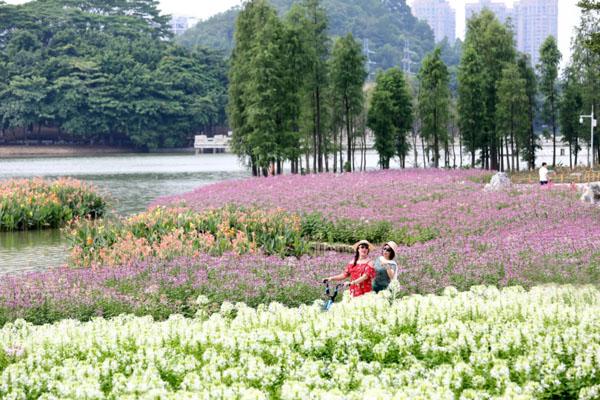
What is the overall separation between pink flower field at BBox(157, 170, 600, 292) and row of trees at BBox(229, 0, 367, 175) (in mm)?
11598

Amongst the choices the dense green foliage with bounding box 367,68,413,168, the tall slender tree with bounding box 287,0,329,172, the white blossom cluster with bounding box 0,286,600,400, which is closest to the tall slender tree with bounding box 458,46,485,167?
the dense green foliage with bounding box 367,68,413,168

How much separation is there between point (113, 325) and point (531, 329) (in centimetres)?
450

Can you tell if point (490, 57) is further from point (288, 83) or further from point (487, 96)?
point (288, 83)

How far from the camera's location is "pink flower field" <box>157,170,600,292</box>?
13930mm

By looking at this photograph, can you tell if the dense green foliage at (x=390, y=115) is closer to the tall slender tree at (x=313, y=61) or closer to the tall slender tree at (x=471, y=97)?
the tall slender tree at (x=471, y=97)

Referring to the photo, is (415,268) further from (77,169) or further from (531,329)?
(77,169)

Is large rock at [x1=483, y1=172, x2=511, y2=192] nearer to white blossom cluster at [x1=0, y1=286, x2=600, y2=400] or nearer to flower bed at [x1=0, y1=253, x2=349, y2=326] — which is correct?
flower bed at [x1=0, y1=253, x2=349, y2=326]

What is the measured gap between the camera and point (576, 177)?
4703cm

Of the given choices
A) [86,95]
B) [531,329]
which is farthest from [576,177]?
[86,95]

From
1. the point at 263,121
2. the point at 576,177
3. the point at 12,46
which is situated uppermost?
the point at 12,46

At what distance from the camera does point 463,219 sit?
71.8ft

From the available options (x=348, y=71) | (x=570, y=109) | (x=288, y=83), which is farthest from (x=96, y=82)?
(x=288, y=83)

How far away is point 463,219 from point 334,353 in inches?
559

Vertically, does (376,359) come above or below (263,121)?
below
